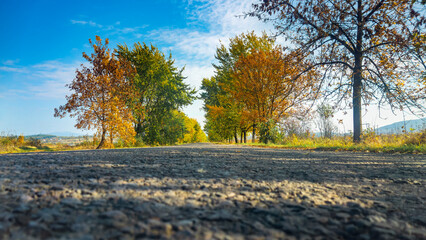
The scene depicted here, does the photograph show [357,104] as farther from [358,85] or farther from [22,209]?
[22,209]

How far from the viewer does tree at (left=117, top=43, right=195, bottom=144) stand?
19969 mm

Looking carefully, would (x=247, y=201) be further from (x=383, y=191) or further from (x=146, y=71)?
(x=146, y=71)

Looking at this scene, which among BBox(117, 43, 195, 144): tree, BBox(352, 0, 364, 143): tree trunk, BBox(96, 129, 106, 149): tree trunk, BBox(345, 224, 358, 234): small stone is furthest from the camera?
BBox(117, 43, 195, 144): tree

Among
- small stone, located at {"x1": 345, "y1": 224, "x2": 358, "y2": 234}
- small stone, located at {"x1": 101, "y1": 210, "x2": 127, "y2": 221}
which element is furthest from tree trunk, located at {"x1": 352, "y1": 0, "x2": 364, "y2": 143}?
small stone, located at {"x1": 101, "y1": 210, "x2": 127, "y2": 221}

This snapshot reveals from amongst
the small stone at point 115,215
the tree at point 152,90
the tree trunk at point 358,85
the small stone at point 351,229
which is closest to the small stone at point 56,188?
the small stone at point 115,215

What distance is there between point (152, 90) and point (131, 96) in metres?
5.99

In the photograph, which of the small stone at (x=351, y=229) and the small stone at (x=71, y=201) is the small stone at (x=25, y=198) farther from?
the small stone at (x=351, y=229)

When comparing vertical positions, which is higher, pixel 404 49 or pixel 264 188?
pixel 404 49

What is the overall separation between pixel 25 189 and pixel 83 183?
36 cm

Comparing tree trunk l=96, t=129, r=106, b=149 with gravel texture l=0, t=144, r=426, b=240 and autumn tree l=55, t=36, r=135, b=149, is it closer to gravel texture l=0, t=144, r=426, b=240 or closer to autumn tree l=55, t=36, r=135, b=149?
autumn tree l=55, t=36, r=135, b=149

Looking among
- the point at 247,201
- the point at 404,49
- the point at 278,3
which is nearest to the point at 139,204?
the point at 247,201

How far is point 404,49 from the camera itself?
309 inches

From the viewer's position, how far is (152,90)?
69.6 feet

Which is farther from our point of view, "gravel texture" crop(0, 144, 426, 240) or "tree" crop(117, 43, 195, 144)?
"tree" crop(117, 43, 195, 144)
